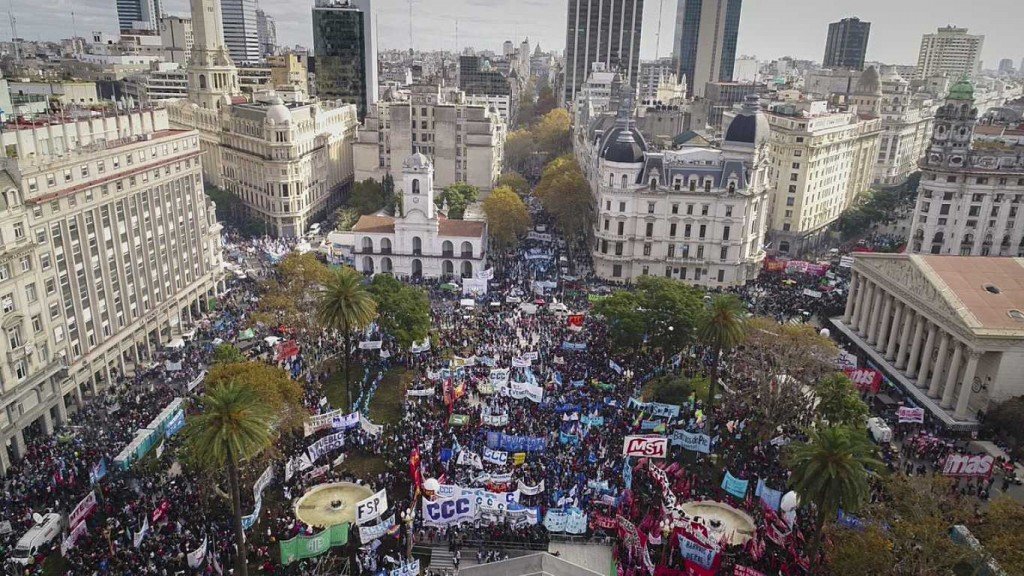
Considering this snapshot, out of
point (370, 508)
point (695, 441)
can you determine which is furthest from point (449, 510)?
point (695, 441)

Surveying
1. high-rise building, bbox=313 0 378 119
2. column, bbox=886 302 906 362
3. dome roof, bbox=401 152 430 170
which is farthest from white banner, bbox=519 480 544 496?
high-rise building, bbox=313 0 378 119

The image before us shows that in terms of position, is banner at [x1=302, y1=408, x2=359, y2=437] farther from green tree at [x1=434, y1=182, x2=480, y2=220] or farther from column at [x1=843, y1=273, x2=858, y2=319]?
green tree at [x1=434, y1=182, x2=480, y2=220]

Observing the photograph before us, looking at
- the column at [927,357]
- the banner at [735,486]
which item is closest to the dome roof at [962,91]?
the column at [927,357]

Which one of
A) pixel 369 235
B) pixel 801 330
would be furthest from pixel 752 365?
pixel 369 235

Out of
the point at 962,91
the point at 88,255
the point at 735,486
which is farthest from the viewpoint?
the point at 962,91

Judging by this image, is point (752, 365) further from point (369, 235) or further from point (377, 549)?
point (369, 235)

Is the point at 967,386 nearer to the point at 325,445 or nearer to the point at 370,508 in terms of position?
the point at 370,508

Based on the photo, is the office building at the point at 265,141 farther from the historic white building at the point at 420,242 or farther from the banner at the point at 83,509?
the banner at the point at 83,509
